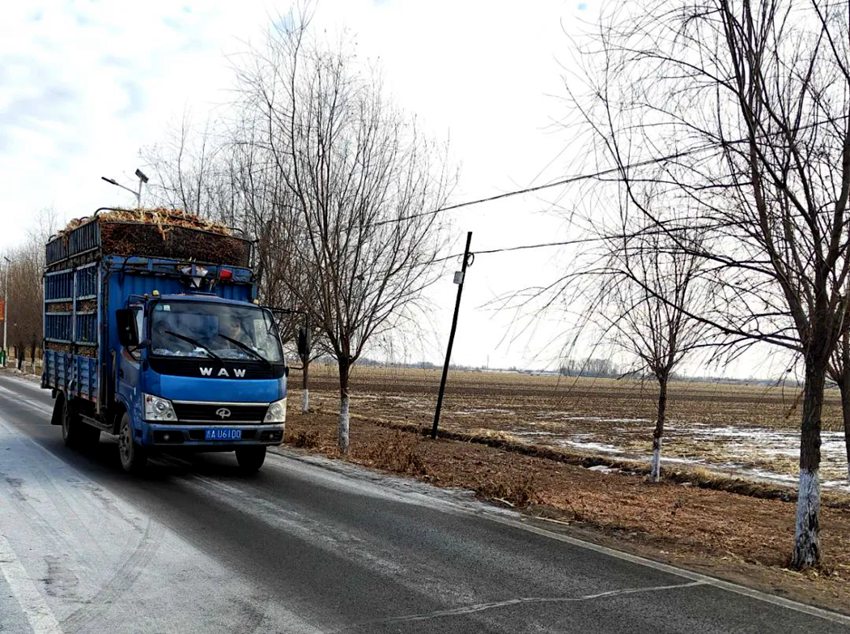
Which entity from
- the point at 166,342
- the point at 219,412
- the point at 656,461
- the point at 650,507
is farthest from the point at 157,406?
the point at 656,461

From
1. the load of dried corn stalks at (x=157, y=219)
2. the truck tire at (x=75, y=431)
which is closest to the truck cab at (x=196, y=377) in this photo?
the load of dried corn stalks at (x=157, y=219)

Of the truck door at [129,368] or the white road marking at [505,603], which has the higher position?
the truck door at [129,368]

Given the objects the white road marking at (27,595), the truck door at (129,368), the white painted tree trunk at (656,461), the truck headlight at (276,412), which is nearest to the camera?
the white road marking at (27,595)

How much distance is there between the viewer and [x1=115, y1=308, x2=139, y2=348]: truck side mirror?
381 inches

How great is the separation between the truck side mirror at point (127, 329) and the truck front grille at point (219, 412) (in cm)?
107

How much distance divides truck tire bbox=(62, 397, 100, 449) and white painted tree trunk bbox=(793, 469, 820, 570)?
10963 mm

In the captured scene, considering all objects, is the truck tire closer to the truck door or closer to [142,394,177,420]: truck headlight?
the truck door

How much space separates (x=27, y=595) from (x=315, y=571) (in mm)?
2041

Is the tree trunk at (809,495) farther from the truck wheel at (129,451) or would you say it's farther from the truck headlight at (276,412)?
the truck wheel at (129,451)

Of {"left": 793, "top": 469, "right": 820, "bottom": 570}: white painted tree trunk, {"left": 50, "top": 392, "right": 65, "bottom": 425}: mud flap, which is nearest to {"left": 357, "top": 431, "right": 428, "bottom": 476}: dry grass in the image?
{"left": 50, "top": 392, "right": 65, "bottom": 425}: mud flap

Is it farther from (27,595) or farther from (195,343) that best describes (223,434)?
(27,595)

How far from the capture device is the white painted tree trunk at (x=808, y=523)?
22.0ft

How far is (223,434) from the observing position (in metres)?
9.68

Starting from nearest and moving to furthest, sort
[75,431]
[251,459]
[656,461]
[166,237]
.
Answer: [251,459], [166,237], [75,431], [656,461]
